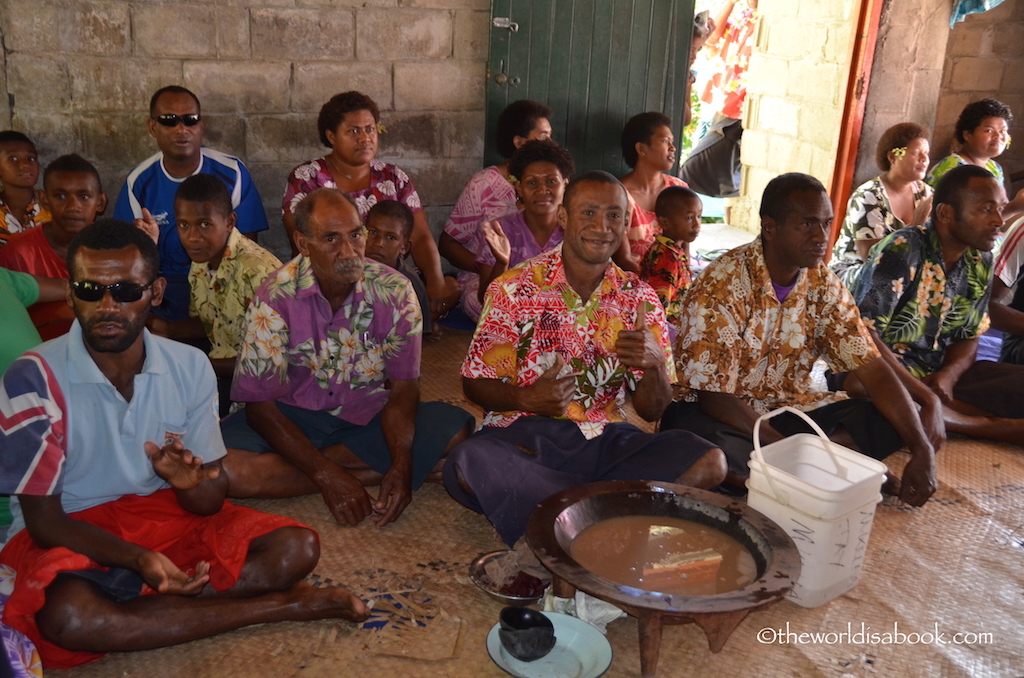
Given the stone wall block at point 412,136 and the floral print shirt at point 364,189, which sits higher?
the stone wall block at point 412,136

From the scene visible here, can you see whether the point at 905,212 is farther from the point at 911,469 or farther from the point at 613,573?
the point at 613,573

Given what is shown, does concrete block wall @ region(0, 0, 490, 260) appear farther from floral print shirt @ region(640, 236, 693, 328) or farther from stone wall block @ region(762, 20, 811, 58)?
stone wall block @ region(762, 20, 811, 58)

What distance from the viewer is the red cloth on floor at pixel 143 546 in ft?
6.72

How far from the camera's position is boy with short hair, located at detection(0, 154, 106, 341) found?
3514 millimetres

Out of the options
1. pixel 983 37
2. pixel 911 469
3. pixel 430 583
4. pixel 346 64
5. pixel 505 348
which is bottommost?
pixel 430 583

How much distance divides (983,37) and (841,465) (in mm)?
5176

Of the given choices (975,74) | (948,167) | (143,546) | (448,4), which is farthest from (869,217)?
(143,546)

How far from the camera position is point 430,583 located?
8.68ft

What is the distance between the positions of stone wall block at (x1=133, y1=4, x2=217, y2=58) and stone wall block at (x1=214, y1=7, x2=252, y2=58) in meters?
0.03

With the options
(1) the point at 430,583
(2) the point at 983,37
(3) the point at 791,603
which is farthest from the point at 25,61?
(2) the point at 983,37

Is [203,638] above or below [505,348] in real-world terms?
below

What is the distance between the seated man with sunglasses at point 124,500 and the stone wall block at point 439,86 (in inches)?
119

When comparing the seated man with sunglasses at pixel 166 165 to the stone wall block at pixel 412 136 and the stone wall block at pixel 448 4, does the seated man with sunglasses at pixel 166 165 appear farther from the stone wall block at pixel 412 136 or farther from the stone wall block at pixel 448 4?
the stone wall block at pixel 448 4

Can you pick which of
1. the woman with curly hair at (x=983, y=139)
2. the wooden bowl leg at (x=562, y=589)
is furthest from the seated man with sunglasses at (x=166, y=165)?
the woman with curly hair at (x=983, y=139)
